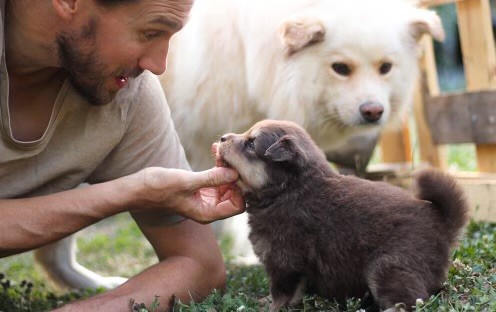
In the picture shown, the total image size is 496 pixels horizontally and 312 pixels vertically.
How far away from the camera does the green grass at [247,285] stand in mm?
2812

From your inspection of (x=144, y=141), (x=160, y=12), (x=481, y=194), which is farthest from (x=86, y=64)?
(x=481, y=194)

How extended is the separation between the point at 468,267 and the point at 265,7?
7.47 feet

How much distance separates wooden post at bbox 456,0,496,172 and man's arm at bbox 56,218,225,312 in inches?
99.7

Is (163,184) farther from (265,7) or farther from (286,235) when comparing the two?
(265,7)

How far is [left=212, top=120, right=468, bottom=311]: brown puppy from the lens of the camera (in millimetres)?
2771

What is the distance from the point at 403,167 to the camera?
6160 millimetres

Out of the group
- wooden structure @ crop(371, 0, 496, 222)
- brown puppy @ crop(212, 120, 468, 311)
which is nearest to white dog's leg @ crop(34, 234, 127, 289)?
brown puppy @ crop(212, 120, 468, 311)

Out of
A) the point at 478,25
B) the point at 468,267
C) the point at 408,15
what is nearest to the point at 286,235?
the point at 468,267

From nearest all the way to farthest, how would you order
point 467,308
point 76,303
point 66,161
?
point 467,308, point 76,303, point 66,161

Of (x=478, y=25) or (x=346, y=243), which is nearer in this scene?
(x=346, y=243)

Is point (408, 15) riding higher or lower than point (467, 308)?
higher

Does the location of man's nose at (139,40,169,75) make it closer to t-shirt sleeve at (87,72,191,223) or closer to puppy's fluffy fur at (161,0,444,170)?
t-shirt sleeve at (87,72,191,223)

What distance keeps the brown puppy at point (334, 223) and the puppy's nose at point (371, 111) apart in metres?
1.55

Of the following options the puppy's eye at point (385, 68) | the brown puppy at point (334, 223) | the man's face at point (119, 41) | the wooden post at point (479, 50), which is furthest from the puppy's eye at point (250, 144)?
the wooden post at point (479, 50)
